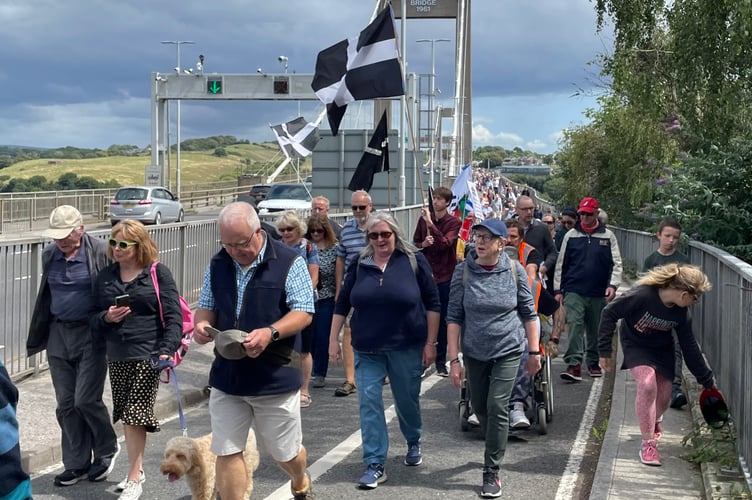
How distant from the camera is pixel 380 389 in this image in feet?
22.2

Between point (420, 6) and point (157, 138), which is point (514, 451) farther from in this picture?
point (420, 6)

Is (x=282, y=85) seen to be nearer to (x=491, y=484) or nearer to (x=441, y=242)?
(x=441, y=242)

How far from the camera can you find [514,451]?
761 centimetres

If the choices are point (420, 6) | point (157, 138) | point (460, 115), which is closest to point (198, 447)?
point (157, 138)

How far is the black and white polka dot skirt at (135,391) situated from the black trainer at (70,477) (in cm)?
56

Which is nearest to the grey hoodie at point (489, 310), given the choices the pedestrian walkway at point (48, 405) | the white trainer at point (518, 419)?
the white trainer at point (518, 419)

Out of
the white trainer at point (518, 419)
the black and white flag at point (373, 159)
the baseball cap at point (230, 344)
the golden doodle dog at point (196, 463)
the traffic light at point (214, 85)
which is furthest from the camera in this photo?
the traffic light at point (214, 85)

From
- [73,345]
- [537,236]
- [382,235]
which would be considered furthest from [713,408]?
[537,236]

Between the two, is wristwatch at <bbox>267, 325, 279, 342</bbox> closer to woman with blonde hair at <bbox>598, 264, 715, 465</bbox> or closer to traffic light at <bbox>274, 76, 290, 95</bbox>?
woman with blonde hair at <bbox>598, 264, 715, 465</bbox>

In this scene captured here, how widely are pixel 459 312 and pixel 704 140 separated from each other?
8066 millimetres

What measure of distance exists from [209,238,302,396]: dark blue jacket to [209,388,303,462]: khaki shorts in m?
0.08

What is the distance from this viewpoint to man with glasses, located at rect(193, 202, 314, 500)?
522cm

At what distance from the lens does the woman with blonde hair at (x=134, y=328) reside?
6371 mm

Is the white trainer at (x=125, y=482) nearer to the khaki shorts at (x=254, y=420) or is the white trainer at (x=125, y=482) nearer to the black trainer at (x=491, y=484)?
the khaki shorts at (x=254, y=420)
